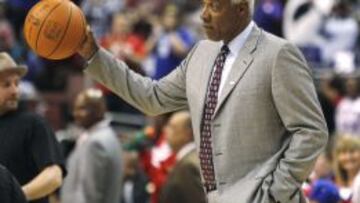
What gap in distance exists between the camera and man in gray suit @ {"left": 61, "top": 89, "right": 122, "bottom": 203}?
9984mm

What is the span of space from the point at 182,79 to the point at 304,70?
2.59 ft

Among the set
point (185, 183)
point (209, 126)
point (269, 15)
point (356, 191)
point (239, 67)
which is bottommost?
point (269, 15)

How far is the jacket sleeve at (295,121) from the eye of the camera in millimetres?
5910

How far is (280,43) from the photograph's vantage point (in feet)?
19.8

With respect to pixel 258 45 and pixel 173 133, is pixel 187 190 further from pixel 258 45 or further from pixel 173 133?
pixel 258 45

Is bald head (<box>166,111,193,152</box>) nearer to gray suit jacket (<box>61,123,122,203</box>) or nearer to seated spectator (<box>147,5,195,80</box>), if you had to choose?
gray suit jacket (<box>61,123,122,203</box>)

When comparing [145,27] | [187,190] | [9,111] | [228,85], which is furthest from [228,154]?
[145,27]

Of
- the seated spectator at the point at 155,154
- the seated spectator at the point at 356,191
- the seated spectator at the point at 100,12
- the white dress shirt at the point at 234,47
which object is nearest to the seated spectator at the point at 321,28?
the seated spectator at the point at 100,12

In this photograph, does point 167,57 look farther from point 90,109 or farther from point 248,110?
point 248,110

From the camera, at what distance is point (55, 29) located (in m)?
6.41

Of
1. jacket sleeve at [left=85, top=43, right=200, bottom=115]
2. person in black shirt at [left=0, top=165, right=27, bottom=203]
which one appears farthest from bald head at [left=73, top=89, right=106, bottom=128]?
person in black shirt at [left=0, top=165, right=27, bottom=203]

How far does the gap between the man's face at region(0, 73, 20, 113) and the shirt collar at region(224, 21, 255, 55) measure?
1.53 meters

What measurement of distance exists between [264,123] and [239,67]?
312 mm

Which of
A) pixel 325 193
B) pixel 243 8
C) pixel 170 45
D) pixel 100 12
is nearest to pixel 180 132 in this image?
pixel 325 193
